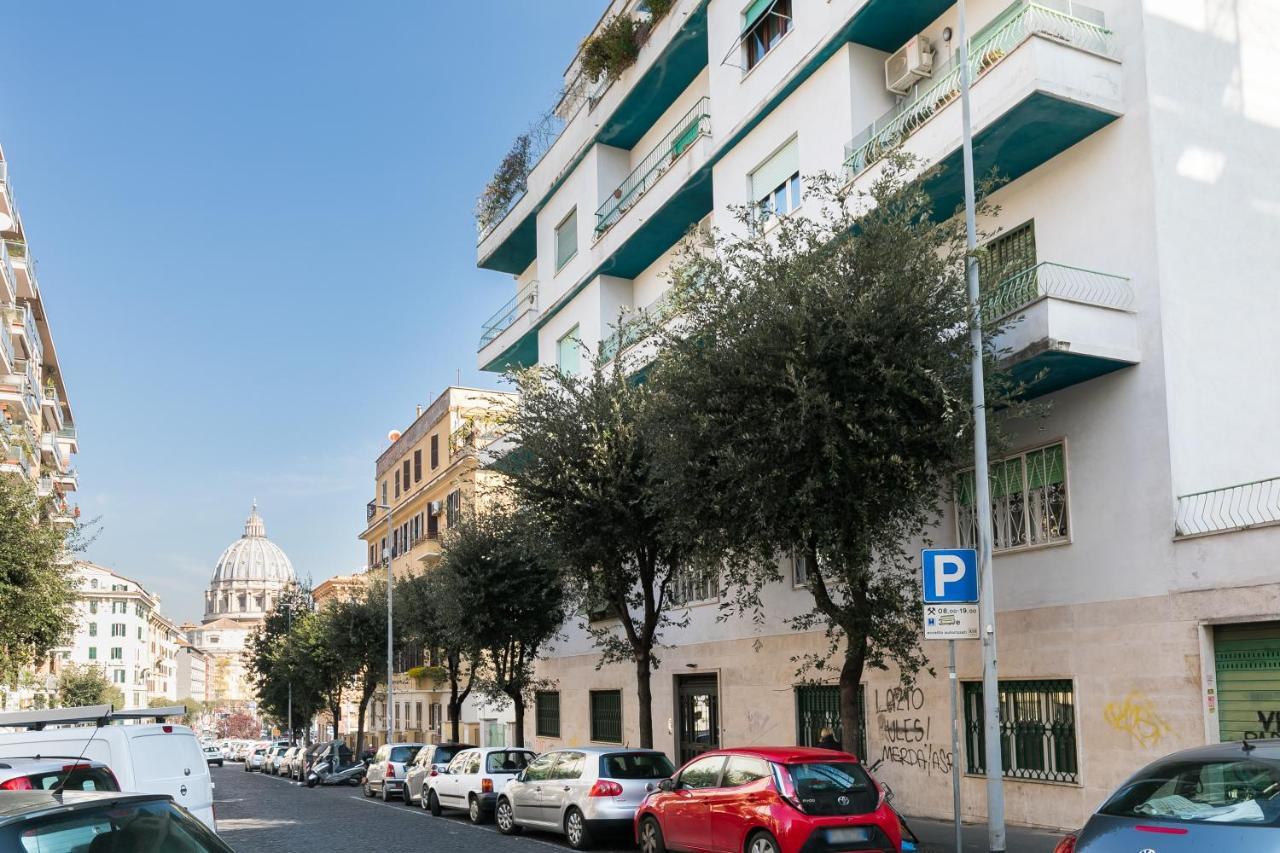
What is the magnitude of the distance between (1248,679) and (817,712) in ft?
28.0

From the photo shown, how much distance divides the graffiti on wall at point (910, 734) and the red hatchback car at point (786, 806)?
15.7 ft

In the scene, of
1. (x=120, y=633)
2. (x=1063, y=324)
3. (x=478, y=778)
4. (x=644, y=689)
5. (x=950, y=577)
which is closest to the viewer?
(x=950, y=577)

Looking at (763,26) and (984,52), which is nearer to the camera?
(984,52)

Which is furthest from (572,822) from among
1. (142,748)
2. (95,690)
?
(95,690)

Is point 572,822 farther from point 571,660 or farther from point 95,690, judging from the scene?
point 95,690

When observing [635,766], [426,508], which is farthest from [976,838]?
[426,508]

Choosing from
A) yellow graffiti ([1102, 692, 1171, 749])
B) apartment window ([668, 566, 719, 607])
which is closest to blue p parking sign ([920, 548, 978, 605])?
yellow graffiti ([1102, 692, 1171, 749])

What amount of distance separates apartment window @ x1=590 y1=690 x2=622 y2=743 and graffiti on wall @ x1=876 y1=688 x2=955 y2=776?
11.2 m

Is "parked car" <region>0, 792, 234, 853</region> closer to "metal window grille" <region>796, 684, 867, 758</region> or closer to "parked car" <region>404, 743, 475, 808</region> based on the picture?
"metal window grille" <region>796, 684, 867, 758</region>

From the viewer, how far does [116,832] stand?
5457mm

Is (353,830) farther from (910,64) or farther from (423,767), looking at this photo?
(910,64)

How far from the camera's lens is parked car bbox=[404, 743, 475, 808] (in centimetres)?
2545

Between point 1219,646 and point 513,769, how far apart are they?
12.6m

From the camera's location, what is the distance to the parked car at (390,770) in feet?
96.3
